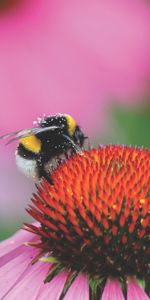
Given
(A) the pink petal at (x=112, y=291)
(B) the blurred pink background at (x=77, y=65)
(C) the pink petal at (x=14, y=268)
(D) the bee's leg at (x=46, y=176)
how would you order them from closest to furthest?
(B) the blurred pink background at (x=77, y=65)
(A) the pink petal at (x=112, y=291)
(C) the pink petal at (x=14, y=268)
(D) the bee's leg at (x=46, y=176)

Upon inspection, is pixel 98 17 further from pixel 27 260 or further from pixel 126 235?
pixel 27 260

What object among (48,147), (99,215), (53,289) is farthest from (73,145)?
(53,289)

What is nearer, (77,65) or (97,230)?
(77,65)

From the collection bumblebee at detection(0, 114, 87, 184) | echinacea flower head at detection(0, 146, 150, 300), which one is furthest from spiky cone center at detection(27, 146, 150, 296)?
bumblebee at detection(0, 114, 87, 184)

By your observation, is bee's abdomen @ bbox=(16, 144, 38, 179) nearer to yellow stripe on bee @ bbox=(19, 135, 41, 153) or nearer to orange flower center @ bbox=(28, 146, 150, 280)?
yellow stripe on bee @ bbox=(19, 135, 41, 153)

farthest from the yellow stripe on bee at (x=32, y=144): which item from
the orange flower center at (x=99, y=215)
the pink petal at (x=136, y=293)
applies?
the pink petal at (x=136, y=293)

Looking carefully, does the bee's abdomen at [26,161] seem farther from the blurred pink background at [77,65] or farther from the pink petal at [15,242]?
the blurred pink background at [77,65]

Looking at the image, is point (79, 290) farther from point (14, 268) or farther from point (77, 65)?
point (77, 65)
